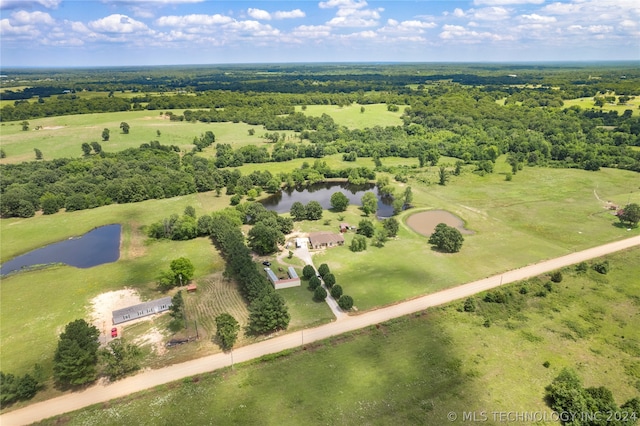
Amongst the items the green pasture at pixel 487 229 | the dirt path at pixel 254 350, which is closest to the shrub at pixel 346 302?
the dirt path at pixel 254 350

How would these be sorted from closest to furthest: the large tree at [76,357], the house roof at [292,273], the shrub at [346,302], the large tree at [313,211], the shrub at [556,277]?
the large tree at [76,357]
the shrub at [346,302]
the shrub at [556,277]
the house roof at [292,273]
the large tree at [313,211]

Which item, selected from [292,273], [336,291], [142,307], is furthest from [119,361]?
[336,291]

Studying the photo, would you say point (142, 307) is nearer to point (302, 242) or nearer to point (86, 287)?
point (86, 287)

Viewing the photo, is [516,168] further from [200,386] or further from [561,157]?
[200,386]

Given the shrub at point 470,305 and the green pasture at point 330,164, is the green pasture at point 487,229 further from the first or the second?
the green pasture at point 330,164

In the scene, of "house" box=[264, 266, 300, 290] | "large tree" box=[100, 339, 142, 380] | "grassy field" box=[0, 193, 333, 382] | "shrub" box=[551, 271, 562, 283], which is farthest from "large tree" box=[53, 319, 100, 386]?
"shrub" box=[551, 271, 562, 283]

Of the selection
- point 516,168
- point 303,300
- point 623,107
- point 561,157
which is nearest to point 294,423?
point 303,300
